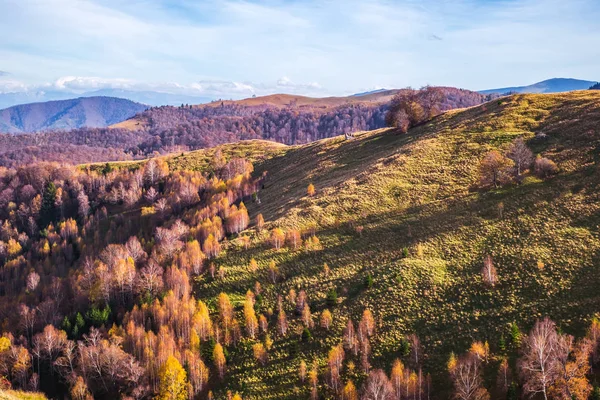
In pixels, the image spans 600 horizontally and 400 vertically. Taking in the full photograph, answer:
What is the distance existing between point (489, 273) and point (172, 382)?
43.8 meters

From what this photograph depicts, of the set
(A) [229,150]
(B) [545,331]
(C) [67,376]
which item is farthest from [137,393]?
(A) [229,150]

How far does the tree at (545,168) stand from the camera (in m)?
66.9

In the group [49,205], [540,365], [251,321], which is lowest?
[251,321]

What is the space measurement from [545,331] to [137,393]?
49.7 m

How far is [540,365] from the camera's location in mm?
35094

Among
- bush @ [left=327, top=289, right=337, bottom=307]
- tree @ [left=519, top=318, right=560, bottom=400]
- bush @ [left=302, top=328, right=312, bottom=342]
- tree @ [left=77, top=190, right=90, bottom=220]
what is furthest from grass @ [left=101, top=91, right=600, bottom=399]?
tree @ [left=77, top=190, right=90, bottom=220]

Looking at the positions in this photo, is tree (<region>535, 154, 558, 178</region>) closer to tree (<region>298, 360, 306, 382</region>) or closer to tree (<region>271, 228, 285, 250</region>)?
tree (<region>271, 228, 285, 250</region>)

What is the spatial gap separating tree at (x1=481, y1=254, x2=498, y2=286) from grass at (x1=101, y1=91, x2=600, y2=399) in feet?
3.20

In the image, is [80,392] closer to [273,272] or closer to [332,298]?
[273,272]

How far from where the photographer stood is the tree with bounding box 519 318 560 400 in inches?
1350

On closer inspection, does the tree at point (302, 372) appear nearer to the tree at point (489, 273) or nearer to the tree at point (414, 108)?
the tree at point (489, 273)

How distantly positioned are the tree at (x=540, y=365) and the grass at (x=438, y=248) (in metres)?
3.82

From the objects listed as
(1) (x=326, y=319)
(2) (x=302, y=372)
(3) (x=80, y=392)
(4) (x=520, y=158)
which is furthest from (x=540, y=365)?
(3) (x=80, y=392)

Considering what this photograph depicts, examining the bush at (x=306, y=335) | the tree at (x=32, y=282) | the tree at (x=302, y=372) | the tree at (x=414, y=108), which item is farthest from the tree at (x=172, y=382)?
the tree at (x=414, y=108)
